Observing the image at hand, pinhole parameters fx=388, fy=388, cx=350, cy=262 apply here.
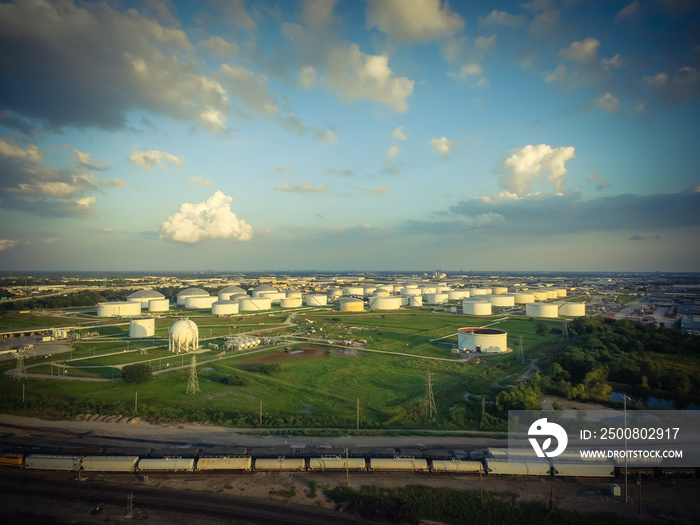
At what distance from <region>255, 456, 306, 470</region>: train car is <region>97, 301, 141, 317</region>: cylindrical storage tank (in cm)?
8105

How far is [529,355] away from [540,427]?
2618 cm

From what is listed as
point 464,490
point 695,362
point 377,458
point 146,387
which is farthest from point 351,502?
point 695,362

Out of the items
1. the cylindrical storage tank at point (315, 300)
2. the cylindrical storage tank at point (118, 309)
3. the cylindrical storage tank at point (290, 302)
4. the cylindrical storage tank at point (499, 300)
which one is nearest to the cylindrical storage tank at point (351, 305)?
the cylindrical storage tank at point (315, 300)

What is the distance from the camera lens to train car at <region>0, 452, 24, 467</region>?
77.2ft

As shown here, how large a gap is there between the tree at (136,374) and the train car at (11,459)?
1564cm

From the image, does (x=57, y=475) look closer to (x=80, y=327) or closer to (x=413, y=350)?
(x=413, y=350)

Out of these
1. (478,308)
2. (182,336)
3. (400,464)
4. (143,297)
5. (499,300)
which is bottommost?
(400,464)

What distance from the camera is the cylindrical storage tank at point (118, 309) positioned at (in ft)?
288

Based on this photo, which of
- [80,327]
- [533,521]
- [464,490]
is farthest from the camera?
[80,327]

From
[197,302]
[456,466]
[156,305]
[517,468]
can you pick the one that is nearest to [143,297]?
[156,305]

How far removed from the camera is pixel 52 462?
76.7 feet

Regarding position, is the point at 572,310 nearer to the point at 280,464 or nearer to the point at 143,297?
the point at 280,464

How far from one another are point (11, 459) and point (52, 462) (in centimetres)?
263

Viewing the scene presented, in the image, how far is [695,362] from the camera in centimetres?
4750
